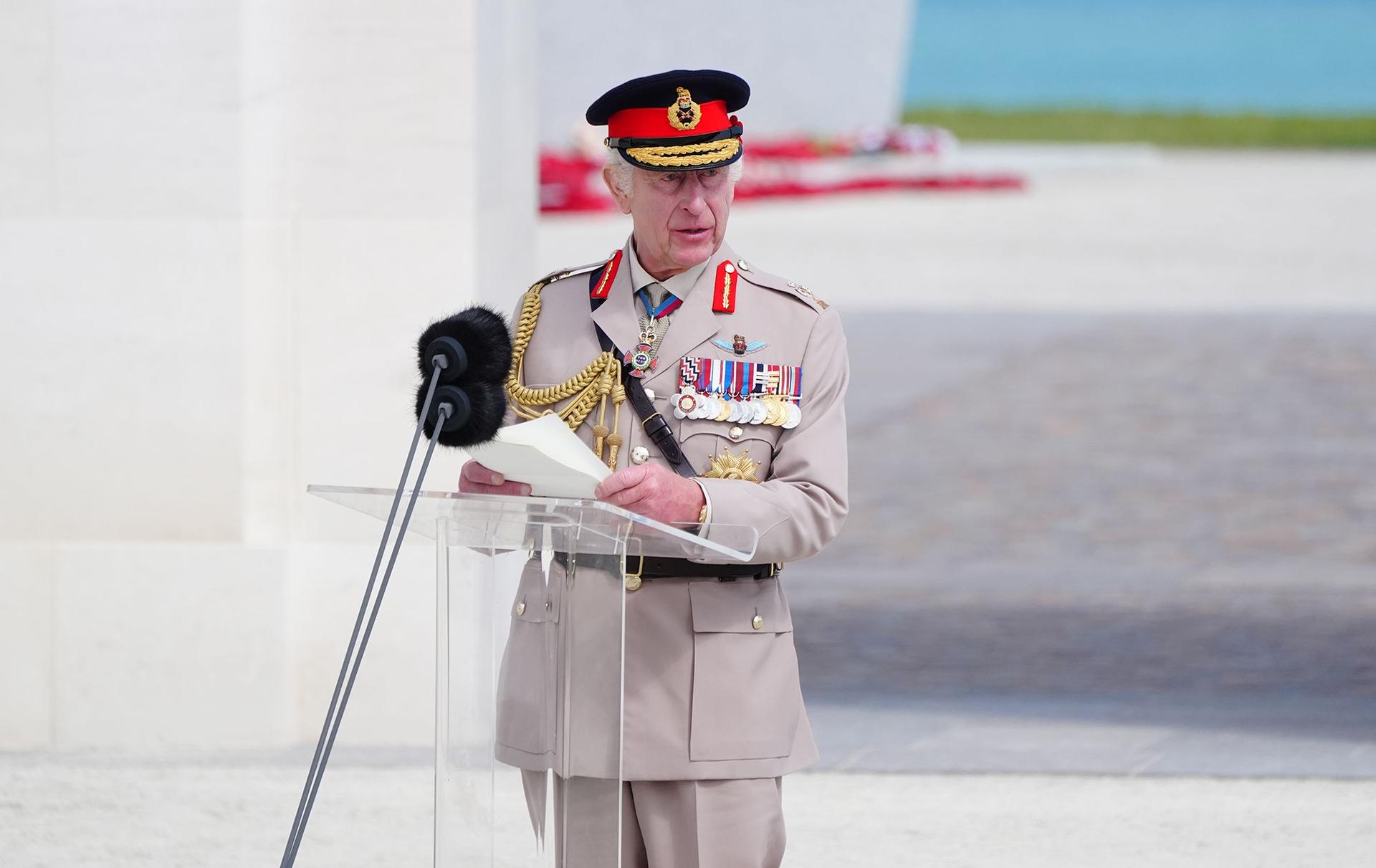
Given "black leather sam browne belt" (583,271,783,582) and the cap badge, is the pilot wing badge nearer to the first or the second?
"black leather sam browne belt" (583,271,783,582)

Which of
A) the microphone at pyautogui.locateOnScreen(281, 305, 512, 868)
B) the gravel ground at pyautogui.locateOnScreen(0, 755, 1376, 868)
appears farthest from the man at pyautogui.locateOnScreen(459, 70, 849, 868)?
the gravel ground at pyautogui.locateOnScreen(0, 755, 1376, 868)

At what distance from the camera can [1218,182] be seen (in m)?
36.7

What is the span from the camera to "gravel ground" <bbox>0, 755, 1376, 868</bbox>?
16.0ft

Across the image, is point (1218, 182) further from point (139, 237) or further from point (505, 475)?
point (505, 475)

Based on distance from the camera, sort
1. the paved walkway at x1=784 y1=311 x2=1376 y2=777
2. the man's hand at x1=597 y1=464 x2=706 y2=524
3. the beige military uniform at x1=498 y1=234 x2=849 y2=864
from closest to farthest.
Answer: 1. the man's hand at x1=597 y1=464 x2=706 y2=524
2. the beige military uniform at x1=498 y1=234 x2=849 y2=864
3. the paved walkway at x1=784 y1=311 x2=1376 y2=777

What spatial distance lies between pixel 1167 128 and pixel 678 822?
5205 cm

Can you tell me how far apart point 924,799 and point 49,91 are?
3.30 meters

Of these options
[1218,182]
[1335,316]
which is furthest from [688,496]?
[1218,182]

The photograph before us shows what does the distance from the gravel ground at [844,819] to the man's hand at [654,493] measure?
227cm

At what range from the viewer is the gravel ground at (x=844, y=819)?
489cm

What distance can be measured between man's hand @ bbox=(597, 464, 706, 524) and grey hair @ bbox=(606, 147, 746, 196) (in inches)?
20.3

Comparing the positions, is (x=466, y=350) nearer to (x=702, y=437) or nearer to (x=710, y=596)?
(x=702, y=437)

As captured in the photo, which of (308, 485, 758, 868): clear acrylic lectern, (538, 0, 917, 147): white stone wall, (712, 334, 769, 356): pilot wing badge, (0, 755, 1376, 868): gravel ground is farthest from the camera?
(538, 0, 917, 147): white stone wall

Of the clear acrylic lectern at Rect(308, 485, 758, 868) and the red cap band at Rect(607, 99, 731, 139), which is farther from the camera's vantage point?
the red cap band at Rect(607, 99, 731, 139)
